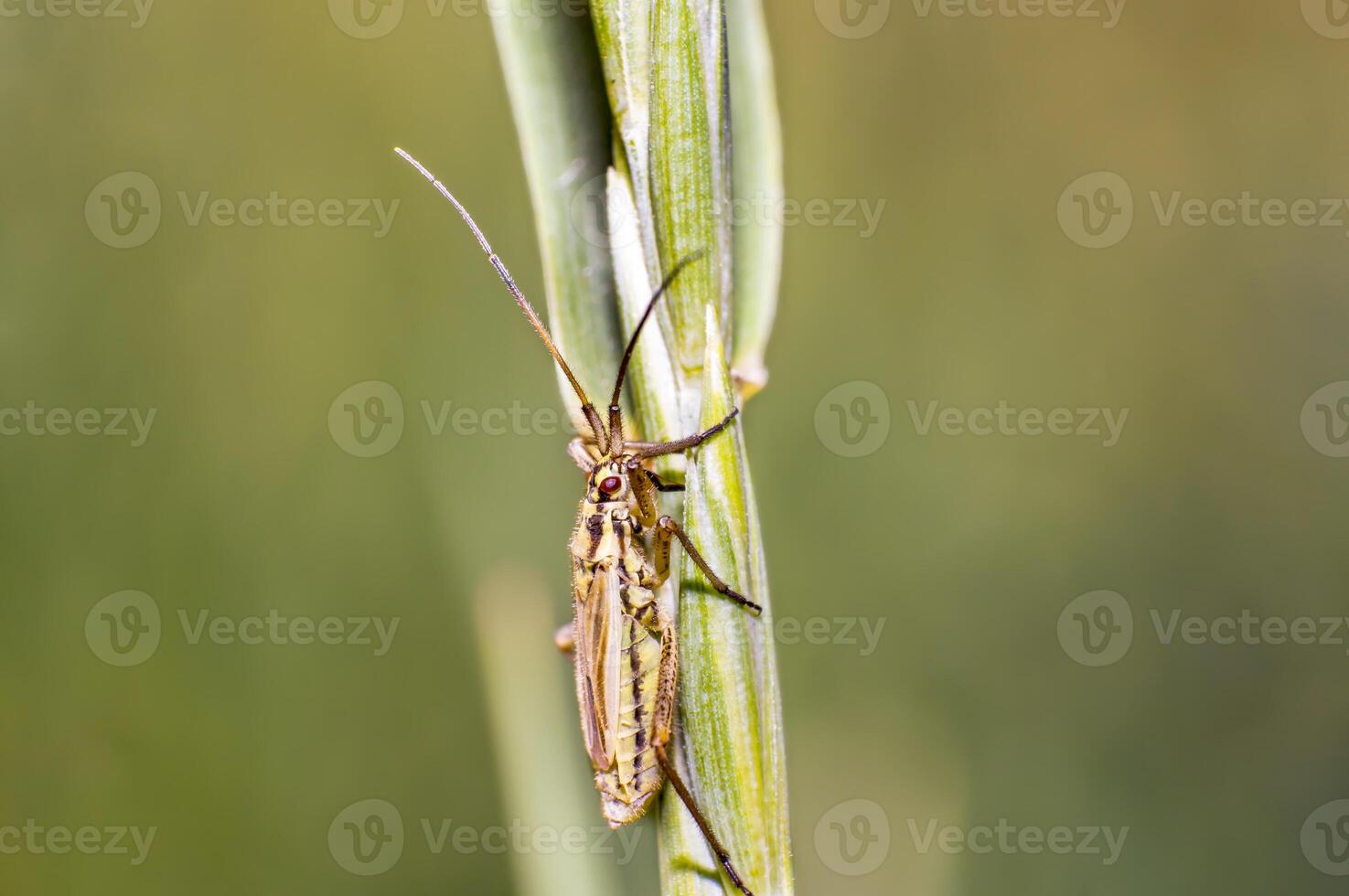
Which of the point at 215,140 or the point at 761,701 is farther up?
the point at 215,140

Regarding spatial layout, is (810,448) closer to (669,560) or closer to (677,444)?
(669,560)

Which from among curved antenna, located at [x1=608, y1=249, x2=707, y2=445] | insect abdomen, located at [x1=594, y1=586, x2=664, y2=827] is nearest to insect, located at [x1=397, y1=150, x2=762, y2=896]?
insect abdomen, located at [x1=594, y1=586, x2=664, y2=827]

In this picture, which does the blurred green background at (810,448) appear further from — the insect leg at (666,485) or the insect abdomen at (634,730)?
the insect leg at (666,485)

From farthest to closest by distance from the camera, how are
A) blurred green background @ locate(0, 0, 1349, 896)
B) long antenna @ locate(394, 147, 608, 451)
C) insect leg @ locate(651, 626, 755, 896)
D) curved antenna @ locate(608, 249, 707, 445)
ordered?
blurred green background @ locate(0, 0, 1349, 896) → long antenna @ locate(394, 147, 608, 451) → curved antenna @ locate(608, 249, 707, 445) → insect leg @ locate(651, 626, 755, 896)

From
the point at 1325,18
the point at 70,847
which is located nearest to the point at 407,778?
the point at 70,847

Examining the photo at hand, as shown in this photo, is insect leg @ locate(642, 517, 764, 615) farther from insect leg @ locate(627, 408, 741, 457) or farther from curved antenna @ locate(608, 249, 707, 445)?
curved antenna @ locate(608, 249, 707, 445)

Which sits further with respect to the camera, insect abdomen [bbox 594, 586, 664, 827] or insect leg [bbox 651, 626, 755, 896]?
insect abdomen [bbox 594, 586, 664, 827]

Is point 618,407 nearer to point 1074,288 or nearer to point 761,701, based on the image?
point 761,701
